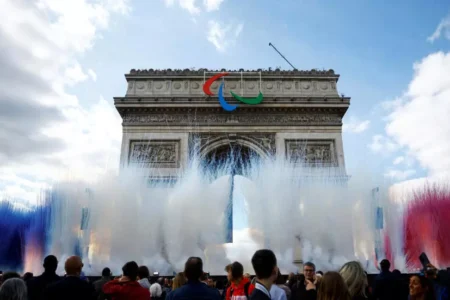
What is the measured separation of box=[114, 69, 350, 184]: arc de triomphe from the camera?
24.0m

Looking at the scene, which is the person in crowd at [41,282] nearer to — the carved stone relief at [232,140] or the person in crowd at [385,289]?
the person in crowd at [385,289]

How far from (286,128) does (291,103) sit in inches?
62.7

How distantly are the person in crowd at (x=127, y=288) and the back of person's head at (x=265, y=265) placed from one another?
1.66m

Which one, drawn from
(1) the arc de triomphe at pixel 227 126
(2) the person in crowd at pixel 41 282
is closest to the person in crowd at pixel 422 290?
(2) the person in crowd at pixel 41 282

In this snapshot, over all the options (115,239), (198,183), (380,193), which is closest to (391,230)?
(380,193)

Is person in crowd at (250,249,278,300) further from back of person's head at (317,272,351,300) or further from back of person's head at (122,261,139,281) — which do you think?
back of person's head at (122,261,139,281)

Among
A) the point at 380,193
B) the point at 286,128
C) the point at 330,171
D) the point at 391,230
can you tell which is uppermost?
the point at 286,128

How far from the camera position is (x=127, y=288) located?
396 centimetres

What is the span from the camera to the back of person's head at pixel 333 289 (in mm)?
2736

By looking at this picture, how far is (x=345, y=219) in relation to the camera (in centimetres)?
1912

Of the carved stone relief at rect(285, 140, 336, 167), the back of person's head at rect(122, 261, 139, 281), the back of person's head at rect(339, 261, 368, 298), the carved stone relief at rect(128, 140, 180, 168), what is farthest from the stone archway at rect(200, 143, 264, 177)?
the back of person's head at rect(339, 261, 368, 298)

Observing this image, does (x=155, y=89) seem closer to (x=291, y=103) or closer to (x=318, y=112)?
(x=291, y=103)

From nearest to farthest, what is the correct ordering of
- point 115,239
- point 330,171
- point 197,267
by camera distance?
point 197,267
point 115,239
point 330,171

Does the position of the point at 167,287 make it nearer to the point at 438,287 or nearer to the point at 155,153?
the point at 438,287
